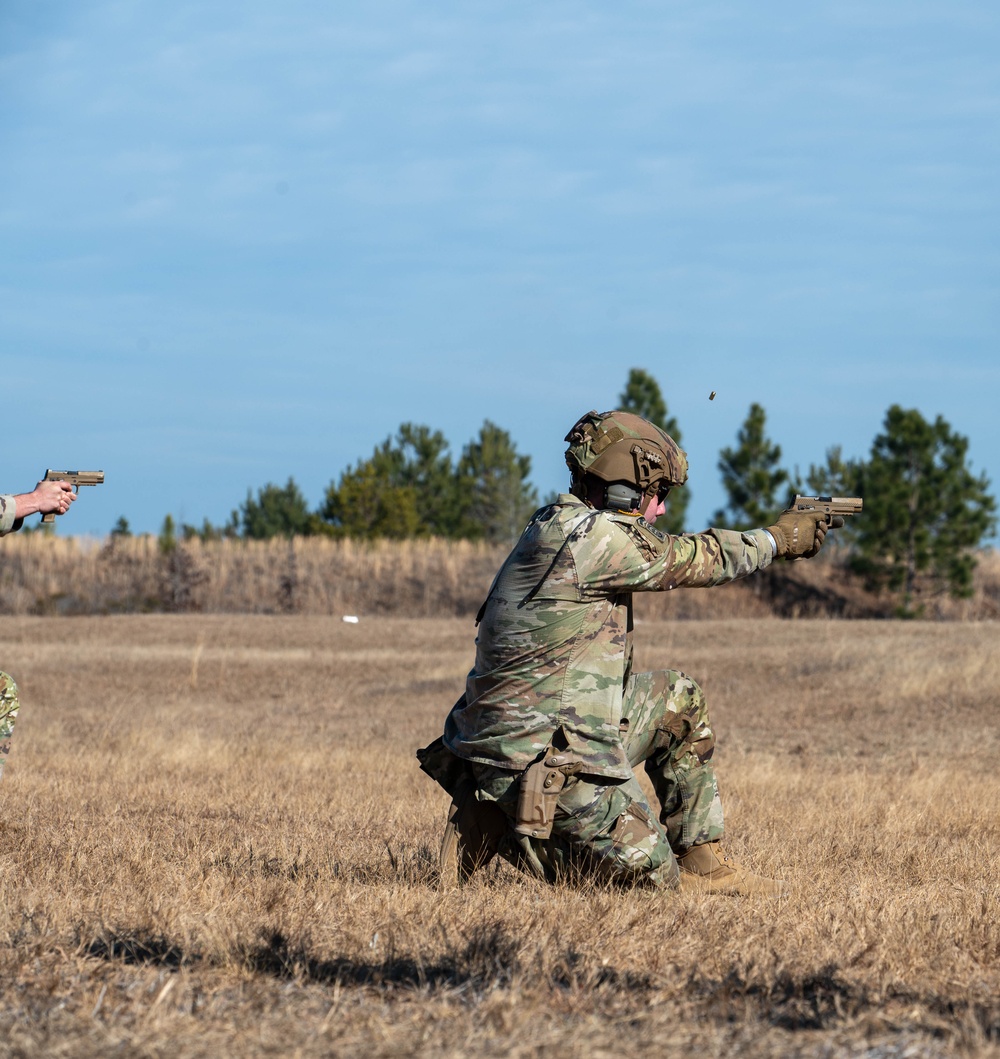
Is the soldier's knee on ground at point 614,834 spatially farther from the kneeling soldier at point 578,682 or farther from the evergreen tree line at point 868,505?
the evergreen tree line at point 868,505

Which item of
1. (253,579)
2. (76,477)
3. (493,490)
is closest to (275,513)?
(493,490)

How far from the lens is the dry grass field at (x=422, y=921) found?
3.67m

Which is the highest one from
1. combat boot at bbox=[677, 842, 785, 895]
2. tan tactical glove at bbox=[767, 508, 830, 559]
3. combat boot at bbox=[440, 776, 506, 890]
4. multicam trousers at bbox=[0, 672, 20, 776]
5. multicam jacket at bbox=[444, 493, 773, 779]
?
tan tactical glove at bbox=[767, 508, 830, 559]

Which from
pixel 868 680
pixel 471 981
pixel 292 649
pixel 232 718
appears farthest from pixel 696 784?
pixel 292 649

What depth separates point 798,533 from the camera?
5855 millimetres

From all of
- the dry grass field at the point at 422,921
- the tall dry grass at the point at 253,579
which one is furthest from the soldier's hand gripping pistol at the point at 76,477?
the tall dry grass at the point at 253,579

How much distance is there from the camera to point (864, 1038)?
12.0ft

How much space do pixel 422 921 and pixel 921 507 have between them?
1516 inches

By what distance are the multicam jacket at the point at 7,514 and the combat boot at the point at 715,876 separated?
10.8 feet

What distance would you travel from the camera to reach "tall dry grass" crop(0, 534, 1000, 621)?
3450 cm

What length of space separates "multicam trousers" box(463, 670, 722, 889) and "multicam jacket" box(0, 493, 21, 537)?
2.50m

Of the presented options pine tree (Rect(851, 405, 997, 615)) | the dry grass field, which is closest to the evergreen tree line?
pine tree (Rect(851, 405, 997, 615))

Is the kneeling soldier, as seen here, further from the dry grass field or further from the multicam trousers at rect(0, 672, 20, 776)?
the multicam trousers at rect(0, 672, 20, 776)

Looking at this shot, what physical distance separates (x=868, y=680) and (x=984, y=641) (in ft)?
10.1
